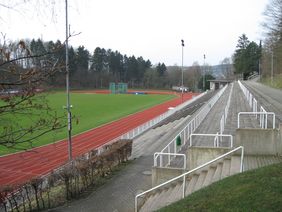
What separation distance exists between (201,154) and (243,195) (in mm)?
4800

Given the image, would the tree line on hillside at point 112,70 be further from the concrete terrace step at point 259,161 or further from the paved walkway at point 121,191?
the concrete terrace step at point 259,161

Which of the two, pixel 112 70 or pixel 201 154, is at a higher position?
pixel 112 70

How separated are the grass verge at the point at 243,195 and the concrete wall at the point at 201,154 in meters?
3.02

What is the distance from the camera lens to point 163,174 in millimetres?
12328

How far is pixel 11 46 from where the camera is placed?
390 cm

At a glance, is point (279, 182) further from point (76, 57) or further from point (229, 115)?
point (229, 115)

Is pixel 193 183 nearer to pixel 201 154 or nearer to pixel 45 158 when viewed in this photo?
pixel 201 154

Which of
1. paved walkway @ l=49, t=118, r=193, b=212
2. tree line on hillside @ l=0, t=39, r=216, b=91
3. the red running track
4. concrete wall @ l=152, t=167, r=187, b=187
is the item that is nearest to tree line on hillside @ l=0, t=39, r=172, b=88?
tree line on hillside @ l=0, t=39, r=216, b=91

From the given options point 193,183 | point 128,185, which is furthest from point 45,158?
point 193,183

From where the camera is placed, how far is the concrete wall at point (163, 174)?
12102 mm

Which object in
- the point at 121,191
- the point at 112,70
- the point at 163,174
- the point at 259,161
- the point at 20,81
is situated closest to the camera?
the point at 20,81

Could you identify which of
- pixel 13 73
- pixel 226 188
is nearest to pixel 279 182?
pixel 226 188

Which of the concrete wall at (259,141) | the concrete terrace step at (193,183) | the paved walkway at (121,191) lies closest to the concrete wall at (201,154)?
the concrete terrace step at (193,183)

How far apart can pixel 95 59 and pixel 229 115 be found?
12632 cm
